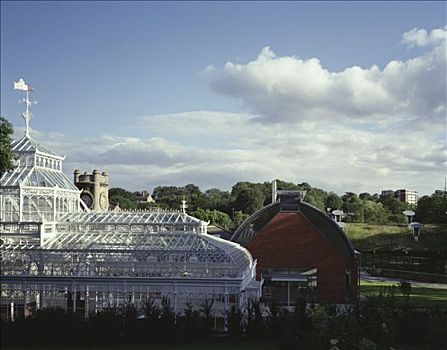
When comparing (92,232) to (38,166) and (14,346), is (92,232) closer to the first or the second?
(38,166)

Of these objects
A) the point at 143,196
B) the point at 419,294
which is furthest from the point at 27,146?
the point at 143,196

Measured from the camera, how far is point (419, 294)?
4041 cm

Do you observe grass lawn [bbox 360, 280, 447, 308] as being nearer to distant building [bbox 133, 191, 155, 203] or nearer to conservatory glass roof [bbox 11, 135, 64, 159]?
conservatory glass roof [bbox 11, 135, 64, 159]

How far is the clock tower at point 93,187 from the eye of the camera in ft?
246

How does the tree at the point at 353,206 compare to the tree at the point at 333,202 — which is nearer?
the tree at the point at 353,206

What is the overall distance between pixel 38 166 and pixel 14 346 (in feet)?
45.6

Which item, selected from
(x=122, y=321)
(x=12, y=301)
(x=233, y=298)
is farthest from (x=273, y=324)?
(x=12, y=301)

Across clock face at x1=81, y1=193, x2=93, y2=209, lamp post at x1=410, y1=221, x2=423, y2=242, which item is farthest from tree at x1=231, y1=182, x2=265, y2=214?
lamp post at x1=410, y1=221, x2=423, y2=242

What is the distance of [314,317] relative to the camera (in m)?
20.5

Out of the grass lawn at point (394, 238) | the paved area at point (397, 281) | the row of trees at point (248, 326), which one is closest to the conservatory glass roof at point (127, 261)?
the row of trees at point (248, 326)

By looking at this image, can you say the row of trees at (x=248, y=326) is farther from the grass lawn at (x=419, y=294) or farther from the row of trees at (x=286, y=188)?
the row of trees at (x=286, y=188)

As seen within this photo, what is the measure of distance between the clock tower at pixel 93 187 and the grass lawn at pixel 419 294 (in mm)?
41478

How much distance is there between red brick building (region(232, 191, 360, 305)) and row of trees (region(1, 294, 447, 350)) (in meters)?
12.4

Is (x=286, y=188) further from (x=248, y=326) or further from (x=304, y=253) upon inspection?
(x=248, y=326)
